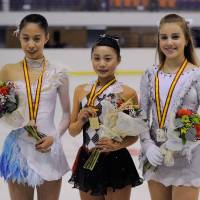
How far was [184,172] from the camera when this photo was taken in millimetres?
2438

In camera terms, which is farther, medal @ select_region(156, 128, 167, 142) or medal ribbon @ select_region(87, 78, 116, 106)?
medal ribbon @ select_region(87, 78, 116, 106)

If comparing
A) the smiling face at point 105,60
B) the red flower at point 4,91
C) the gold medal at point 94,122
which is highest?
the smiling face at point 105,60

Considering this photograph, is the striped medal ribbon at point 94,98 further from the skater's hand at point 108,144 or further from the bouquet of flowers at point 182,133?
the bouquet of flowers at point 182,133

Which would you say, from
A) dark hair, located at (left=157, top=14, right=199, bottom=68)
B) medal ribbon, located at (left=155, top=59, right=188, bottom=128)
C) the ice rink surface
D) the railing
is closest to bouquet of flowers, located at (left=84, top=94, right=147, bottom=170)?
medal ribbon, located at (left=155, top=59, right=188, bottom=128)

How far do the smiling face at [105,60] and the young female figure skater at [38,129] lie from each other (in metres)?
0.22

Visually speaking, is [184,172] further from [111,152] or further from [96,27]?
[96,27]

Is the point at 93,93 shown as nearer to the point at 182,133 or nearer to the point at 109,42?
the point at 109,42

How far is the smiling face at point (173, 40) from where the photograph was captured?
249 centimetres

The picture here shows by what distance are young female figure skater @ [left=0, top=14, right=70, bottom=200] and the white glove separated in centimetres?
54

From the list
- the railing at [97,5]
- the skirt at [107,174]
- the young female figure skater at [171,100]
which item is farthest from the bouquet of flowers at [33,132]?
the railing at [97,5]

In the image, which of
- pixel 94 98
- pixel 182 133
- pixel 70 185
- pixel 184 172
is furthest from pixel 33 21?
pixel 70 185

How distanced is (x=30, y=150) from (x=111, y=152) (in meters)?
0.43

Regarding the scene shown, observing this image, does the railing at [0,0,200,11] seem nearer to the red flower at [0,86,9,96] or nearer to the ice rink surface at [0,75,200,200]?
the ice rink surface at [0,75,200,200]

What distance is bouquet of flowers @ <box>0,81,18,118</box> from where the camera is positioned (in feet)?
7.89
